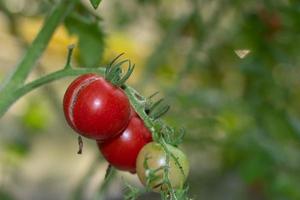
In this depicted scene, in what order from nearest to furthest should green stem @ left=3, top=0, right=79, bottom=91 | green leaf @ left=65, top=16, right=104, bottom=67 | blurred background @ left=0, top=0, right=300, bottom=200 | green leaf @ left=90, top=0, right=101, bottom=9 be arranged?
green leaf @ left=90, top=0, right=101, bottom=9 < green stem @ left=3, top=0, right=79, bottom=91 < green leaf @ left=65, top=16, right=104, bottom=67 < blurred background @ left=0, top=0, right=300, bottom=200

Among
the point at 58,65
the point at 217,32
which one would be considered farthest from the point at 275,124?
the point at 58,65

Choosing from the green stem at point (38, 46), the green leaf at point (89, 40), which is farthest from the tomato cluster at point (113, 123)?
the green leaf at point (89, 40)

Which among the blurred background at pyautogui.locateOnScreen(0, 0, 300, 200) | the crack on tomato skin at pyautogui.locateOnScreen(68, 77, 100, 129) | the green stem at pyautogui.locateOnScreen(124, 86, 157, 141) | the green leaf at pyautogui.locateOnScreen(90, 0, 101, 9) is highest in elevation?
the green leaf at pyautogui.locateOnScreen(90, 0, 101, 9)

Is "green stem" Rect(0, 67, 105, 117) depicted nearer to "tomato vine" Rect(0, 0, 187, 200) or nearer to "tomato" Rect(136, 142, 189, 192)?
"tomato vine" Rect(0, 0, 187, 200)

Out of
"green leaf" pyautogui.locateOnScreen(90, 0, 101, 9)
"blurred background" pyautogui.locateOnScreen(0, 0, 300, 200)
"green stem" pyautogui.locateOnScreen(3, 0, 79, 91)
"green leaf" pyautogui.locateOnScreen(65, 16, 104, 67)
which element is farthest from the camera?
"blurred background" pyautogui.locateOnScreen(0, 0, 300, 200)

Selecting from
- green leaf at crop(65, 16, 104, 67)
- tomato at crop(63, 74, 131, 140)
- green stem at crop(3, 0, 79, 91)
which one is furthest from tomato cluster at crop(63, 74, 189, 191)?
green leaf at crop(65, 16, 104, 67)

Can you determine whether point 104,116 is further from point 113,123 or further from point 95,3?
point 95,3
